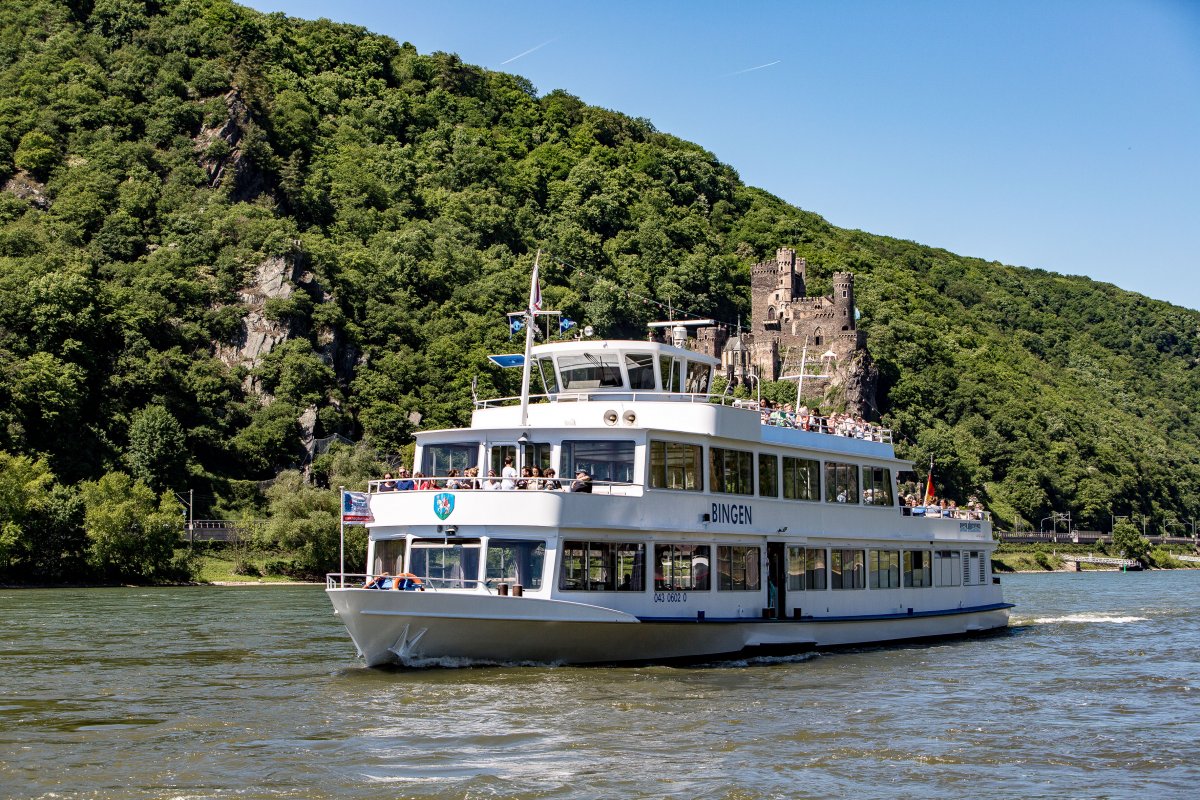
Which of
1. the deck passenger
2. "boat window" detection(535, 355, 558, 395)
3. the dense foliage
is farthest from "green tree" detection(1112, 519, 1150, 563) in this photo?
the deck passenger

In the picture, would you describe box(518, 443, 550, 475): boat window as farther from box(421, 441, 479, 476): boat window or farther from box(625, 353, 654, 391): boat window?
box(625, 353, 654, 391): boat window

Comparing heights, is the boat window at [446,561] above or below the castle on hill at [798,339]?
below

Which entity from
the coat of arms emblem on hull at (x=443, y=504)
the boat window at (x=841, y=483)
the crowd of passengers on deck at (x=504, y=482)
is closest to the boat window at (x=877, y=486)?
the boat window at (x=841, y=483)

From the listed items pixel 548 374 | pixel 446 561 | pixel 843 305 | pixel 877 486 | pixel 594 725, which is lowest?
pixel 594 725

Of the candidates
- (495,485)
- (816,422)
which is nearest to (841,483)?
(816,422)

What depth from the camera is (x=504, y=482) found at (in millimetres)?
23516

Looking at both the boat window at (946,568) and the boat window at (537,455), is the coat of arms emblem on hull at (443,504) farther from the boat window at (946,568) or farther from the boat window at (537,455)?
the boat window at (946,568)

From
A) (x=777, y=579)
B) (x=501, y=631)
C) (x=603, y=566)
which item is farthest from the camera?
(x=777, y=579)

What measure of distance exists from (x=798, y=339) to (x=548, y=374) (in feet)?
428

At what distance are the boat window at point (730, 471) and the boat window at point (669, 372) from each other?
6.20 feet

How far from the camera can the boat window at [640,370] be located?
87.9 ft

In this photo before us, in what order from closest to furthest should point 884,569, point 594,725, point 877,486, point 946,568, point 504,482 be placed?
point 594,725, point 504,482, point 877,486, point 884,569, point 946,568

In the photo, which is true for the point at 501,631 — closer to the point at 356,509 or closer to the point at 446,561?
the point at 446,561

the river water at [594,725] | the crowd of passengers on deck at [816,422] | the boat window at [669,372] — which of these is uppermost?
the boat window at [669,372]
